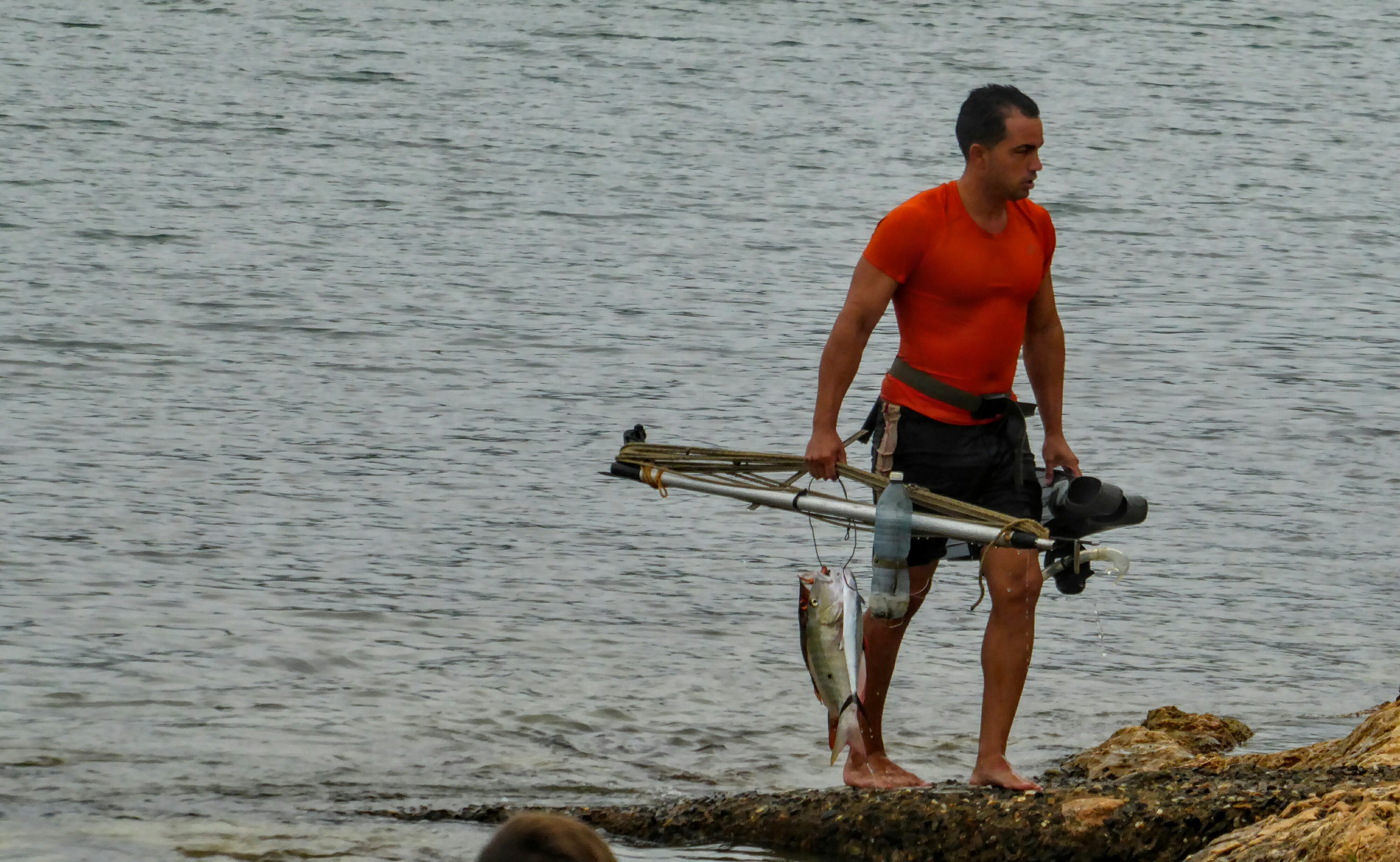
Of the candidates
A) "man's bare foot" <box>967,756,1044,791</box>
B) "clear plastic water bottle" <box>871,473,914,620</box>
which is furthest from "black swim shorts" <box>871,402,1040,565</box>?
"man's bare foot" <box>967,756,1044,791</box>

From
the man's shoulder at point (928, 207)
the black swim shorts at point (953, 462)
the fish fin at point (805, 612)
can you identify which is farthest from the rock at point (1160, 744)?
the man's shoulder at point (928, 207)

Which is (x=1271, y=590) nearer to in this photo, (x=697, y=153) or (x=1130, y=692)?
(x=1130, y=692)

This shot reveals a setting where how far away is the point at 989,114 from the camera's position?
6.12 metres

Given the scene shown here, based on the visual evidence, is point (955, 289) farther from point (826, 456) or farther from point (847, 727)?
point (847, 727)

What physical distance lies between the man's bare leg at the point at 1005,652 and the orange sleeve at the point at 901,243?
891 mm

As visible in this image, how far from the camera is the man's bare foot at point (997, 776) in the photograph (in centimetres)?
612

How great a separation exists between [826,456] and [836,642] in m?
0.58

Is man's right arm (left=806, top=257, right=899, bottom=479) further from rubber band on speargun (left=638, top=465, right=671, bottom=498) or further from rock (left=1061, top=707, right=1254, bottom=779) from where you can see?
rock (left=1061, top=707, right=1254, bottom=779)

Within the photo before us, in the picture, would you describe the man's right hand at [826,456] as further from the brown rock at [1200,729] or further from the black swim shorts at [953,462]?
the brown rock at [1200,729]

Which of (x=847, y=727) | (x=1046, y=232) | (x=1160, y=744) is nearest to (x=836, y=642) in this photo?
(x=847, y=727)

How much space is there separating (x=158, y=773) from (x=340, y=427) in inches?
245

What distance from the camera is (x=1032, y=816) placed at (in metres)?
5.78

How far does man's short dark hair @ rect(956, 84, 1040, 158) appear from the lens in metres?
6.06

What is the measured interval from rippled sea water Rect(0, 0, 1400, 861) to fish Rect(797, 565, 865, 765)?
520mm
